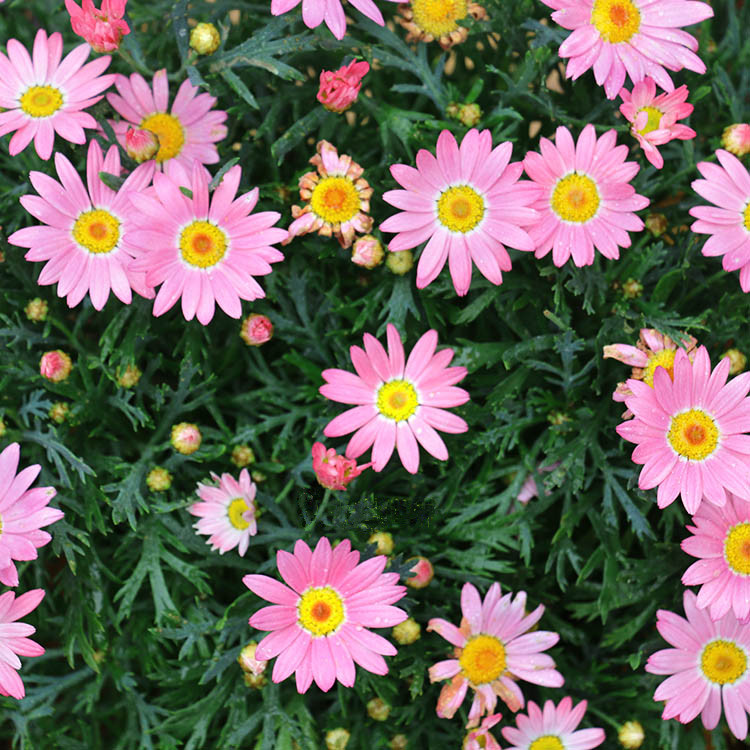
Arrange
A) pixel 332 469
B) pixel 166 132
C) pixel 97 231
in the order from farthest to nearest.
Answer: pixel 166 132 → pixel 97 231 → pixel 332 469

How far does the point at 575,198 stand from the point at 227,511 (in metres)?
0.84

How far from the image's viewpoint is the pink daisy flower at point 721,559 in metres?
1.40

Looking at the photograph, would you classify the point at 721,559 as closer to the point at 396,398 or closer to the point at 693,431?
the point at 693,431

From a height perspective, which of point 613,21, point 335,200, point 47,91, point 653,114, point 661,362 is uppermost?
point 613,21

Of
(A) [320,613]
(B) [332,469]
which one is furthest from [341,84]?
(A) [320,613]

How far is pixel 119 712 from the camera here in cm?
176

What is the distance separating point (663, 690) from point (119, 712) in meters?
1.10

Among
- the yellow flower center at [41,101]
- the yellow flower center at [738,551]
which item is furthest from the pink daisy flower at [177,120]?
the yellow flower center at [738,551]

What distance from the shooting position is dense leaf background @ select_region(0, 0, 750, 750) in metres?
1.53

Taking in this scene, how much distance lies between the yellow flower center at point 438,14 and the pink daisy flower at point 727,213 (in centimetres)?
51

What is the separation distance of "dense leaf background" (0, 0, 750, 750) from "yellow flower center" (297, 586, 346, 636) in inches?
5.5

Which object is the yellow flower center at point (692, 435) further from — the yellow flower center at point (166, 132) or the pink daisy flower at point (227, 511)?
the yellow flower center at point (166, 132)

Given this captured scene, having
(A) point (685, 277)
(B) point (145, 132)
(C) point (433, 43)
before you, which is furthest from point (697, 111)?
(B) point (145, 132)

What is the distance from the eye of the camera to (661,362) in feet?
4.66
